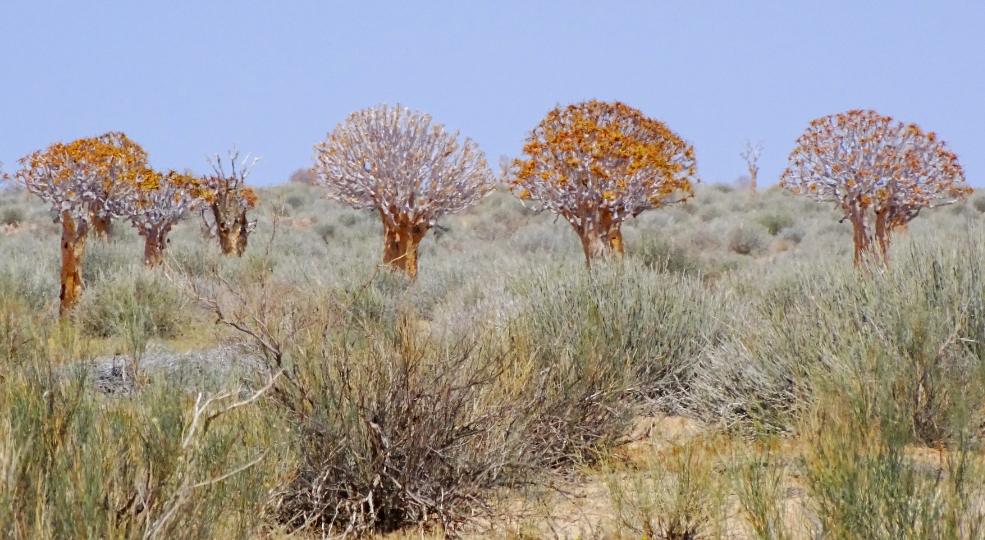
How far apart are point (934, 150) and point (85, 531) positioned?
1414 centimetres

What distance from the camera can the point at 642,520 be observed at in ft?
13.1

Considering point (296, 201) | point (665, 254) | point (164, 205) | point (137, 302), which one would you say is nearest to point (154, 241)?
point (164, 205)

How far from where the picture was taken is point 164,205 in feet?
56.7

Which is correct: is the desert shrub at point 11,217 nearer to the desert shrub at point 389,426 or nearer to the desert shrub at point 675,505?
the desert shrub at point 389,426

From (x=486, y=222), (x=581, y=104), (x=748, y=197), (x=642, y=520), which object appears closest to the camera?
(x=642, y=520)

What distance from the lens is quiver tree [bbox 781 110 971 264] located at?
45.8 feet

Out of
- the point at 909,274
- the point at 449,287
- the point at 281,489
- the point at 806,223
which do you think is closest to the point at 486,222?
the point at 806,223

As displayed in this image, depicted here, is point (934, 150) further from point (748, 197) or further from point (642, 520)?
point (748, 197)

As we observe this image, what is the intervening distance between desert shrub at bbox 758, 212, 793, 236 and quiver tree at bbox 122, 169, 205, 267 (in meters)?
18.2

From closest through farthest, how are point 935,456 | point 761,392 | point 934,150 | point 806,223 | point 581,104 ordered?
1. point 935,456
2. point 761,392
3. point 581,104
4. point 934,150
5. point 806,223

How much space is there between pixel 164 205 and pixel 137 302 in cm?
667

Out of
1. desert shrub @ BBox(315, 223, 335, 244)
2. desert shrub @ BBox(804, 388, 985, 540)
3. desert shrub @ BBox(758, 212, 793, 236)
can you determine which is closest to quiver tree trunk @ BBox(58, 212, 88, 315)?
desert shrub @ BBox(804, 388, 985, 540)

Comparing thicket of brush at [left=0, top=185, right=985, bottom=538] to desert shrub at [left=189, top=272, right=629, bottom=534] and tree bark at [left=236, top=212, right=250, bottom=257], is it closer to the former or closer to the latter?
desert shrub at [left=189, top=272, right=629, bottom=534]

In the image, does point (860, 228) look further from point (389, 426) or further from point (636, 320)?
point (389, 426)
